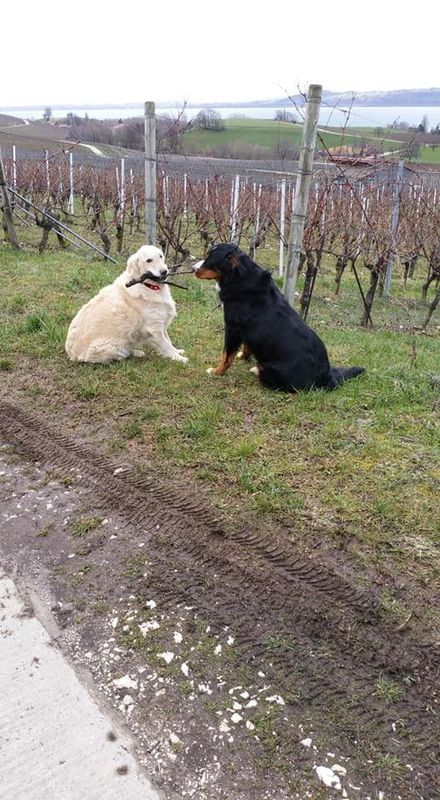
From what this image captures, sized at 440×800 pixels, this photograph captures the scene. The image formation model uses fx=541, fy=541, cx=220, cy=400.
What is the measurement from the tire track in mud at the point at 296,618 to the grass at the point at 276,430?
182mm

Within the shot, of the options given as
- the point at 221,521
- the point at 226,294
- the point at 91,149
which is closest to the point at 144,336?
the point at 226,294

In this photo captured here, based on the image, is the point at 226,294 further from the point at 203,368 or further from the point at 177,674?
the point at 177,674

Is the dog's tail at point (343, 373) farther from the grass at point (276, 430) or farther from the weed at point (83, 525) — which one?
the weed at point (83, 525)

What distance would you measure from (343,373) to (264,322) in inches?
38.1

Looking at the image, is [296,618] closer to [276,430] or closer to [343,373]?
[276,430]

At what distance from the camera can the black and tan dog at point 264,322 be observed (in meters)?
4.63

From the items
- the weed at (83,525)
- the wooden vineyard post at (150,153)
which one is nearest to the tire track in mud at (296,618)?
the weed at (83,525)

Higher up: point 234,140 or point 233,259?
point 234,140

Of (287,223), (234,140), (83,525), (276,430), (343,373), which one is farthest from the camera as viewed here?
(234,140)

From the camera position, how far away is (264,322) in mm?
4641

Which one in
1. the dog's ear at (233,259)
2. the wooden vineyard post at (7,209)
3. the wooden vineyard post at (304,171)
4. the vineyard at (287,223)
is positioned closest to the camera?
the dog's ear at (233,259)

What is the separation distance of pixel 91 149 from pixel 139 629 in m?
49.6

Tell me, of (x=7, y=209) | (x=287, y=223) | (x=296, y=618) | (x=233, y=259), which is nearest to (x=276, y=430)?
(x=233, y=259)

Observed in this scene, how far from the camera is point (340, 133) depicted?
6.57 metres
